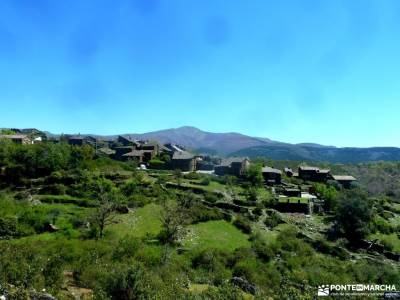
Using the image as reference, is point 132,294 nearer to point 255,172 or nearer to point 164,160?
point 255,172

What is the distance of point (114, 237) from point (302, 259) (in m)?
15.6

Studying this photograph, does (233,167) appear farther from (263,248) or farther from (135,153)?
(263,248)

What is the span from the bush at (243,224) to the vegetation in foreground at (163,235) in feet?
0.49

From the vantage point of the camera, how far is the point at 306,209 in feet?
175

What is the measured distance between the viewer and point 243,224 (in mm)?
42969

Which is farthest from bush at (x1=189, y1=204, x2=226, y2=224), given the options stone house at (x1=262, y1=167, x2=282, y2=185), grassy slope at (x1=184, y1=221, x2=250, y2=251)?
stone house at (x1=262, y1=167, x2=282, y2=185)

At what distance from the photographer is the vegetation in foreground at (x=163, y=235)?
17.8 meters

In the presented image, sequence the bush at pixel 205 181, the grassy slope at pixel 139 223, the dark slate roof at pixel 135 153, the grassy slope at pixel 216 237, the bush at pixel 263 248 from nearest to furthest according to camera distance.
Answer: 1. the bush at pixel 263 248
2. the grassy slope at pixel 216 237
3. the grassy slope at pixel 139 223
4. the bush at pixel 205 181
5. the dark slate roof at pixel 135 153

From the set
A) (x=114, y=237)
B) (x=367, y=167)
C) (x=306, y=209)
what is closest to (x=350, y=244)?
(x=306, y=209)

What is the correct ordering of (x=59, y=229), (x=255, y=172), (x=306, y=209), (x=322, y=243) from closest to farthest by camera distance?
(x=59, y=229)
(x=322, y=243)
(x=306, y=209)
(x=255, y=172)

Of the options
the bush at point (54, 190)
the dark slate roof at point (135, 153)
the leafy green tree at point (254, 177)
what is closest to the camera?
the bush at point (54, 190)

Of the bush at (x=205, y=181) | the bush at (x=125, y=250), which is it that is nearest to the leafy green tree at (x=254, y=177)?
the bush at (x=205, y=181)

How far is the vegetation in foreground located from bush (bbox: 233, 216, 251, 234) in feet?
0.49

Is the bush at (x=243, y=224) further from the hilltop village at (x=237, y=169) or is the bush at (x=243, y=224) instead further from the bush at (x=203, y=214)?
the hilltop village at (x=237, y=169)
